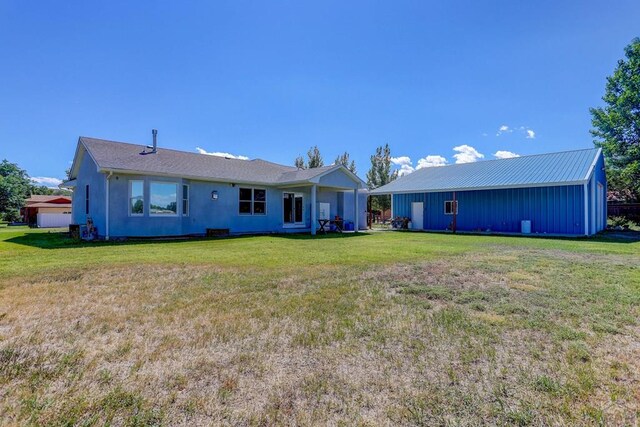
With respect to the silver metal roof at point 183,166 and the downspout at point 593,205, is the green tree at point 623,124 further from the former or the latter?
the silver metal roof at point 183,166

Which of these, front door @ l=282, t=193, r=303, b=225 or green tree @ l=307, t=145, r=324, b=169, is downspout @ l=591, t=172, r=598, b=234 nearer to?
front door @ l=282, t=193, r=303, b=225

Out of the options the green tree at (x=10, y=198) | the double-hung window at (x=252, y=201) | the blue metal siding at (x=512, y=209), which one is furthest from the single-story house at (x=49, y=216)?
the blue metal siding at (x=512, y=209)

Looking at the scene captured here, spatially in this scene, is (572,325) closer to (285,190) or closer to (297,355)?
(297,355)

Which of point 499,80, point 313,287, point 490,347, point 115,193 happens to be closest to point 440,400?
point 490,347

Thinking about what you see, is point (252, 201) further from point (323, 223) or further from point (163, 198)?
point (163, 198)

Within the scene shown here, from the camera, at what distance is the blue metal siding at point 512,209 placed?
1722 centimetres

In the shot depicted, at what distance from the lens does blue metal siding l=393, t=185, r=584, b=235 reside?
17219 millimetres

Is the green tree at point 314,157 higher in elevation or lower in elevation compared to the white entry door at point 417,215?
higher

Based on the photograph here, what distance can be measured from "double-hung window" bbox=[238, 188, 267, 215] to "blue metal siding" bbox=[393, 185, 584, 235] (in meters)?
11.7

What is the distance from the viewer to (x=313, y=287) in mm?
5328

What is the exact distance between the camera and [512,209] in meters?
19.3

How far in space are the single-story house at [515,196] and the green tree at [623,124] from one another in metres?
4.99

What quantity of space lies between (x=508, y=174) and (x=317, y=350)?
2056 cm

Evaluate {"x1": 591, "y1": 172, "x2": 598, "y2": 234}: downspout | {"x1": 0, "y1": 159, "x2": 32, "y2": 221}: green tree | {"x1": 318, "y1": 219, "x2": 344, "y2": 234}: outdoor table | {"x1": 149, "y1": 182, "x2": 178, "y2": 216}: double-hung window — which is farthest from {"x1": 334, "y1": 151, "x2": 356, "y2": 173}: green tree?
{"x1": 0, "y1": 159, "x2": 32, "y2": 221}: green tree
